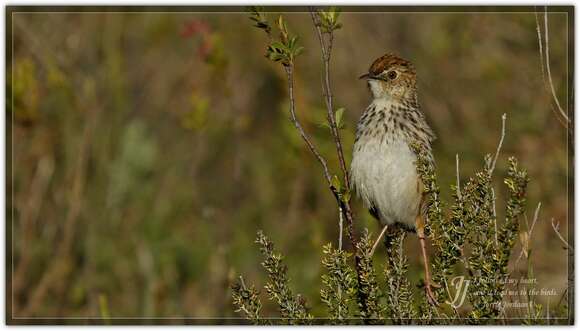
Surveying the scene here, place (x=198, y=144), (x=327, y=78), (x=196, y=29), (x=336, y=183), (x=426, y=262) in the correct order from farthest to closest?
(x=198, y=144)
(x=196, y=29)
(x=426, y=262)
(x=336, y=183)
(x=327, y=78)

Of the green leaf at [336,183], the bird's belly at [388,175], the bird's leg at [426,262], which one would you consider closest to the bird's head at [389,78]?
the bird's belly at [388,175]

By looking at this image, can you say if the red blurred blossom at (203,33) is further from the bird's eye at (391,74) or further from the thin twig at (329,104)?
the thin twig at (329,104)

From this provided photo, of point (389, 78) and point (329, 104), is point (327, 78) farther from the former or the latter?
point (389, 78)

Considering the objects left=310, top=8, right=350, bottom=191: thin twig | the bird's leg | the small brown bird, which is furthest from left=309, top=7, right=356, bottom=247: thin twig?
the small brown bird

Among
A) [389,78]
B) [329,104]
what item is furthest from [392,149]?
[329,104]

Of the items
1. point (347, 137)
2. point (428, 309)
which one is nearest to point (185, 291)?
point (347, 137)

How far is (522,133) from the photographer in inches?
290

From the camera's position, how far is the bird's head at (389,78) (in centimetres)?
485

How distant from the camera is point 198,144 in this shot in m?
7.32

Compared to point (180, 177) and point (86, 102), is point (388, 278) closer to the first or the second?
point (86, 102)

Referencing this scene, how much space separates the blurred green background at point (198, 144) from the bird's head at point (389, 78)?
71cm

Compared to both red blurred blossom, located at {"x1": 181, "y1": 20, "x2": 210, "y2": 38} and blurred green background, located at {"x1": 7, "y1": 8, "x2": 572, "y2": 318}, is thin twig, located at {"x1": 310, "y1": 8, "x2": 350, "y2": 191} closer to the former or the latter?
blurred green background, located at {"x1": 7, "y1": 8, "x2": 572, "y2": 318}

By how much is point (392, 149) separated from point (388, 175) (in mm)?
126

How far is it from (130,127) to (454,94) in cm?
272
